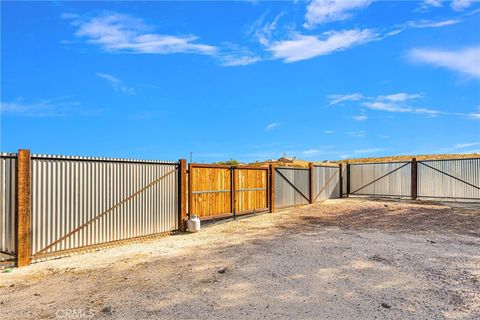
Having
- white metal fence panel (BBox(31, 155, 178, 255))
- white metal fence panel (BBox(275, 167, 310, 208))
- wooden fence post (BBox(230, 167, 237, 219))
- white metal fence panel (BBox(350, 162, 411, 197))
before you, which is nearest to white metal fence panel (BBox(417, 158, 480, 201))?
white metal fence panel (BBox(350, 162, 411, 197))

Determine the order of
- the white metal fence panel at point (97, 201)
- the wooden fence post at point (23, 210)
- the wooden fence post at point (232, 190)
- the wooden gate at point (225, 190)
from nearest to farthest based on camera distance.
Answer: the wooden fence post at point (23, 210)
the white metal fence panel at point (97, 201)
the wooden gate at point (225, 190)
the wooden fence post at point (232, 190)

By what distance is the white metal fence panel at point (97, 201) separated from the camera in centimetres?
684

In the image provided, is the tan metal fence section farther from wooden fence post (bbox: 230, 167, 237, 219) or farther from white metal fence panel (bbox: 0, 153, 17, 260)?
white metal fence panel (bbox: 0, 153, 17, 260)

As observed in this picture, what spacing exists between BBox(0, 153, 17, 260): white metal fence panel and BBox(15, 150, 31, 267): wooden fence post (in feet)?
0.37

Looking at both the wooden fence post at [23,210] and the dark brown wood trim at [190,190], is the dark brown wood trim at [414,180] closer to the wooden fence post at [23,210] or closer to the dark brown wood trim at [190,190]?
the dark brown wood trim at [190,190]

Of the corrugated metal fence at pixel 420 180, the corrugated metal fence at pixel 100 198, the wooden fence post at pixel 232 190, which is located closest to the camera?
the corrugated metal fence at pixel 100 198

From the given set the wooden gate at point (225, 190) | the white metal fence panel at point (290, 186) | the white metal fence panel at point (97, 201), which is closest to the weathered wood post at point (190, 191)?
the wooden gate at point (225, 190)

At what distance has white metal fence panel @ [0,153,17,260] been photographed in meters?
6.41

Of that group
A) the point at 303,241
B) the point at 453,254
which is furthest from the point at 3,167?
the point at 453,254

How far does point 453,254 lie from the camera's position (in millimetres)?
6840

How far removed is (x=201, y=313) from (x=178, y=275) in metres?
1.57

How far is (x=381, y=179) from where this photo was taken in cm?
2027

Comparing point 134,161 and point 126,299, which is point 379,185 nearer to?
point 134,161

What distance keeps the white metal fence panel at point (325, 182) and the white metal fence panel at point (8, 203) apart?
45.1ft
